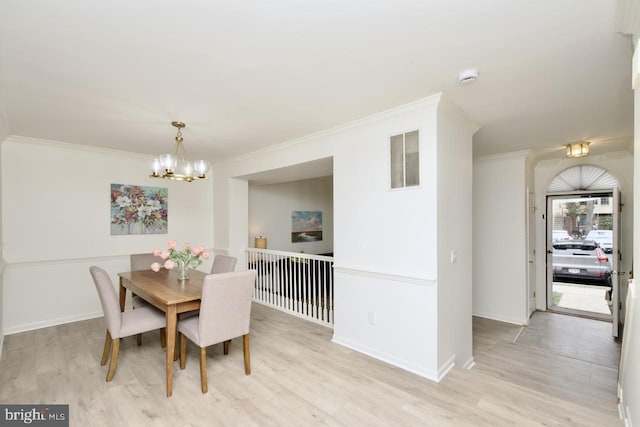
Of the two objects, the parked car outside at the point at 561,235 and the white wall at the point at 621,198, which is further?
the parked car outside at the point at 561,235

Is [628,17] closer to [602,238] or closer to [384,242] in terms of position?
[384,242]

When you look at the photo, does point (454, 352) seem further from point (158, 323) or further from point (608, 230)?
point (608, 230)

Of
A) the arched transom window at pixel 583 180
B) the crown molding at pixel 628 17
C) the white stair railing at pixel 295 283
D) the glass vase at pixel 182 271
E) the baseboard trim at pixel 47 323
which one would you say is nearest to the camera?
the crown molding at pixel 628 17

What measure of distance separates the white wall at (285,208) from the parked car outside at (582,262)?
495cm

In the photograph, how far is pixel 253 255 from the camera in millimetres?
5078

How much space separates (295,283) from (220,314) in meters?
1.92

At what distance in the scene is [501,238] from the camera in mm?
4551

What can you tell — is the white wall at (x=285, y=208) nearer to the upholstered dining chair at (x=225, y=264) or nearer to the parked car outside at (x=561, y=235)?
the upholstered dining chair at (x=225, y=264)

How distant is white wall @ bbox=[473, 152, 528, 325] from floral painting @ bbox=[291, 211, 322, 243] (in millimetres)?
3527

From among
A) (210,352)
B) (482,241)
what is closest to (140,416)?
(210,352)

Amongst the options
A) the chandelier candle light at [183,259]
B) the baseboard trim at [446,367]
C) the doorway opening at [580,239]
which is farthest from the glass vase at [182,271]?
the doorway opening at [580,239]

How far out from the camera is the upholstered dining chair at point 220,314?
2.33 m

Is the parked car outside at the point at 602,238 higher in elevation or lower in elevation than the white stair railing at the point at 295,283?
higher

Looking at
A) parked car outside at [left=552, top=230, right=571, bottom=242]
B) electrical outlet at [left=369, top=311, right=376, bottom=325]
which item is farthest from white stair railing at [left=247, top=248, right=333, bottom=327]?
parked car outside at [left=552, top=230, right=571, bottom=242]
